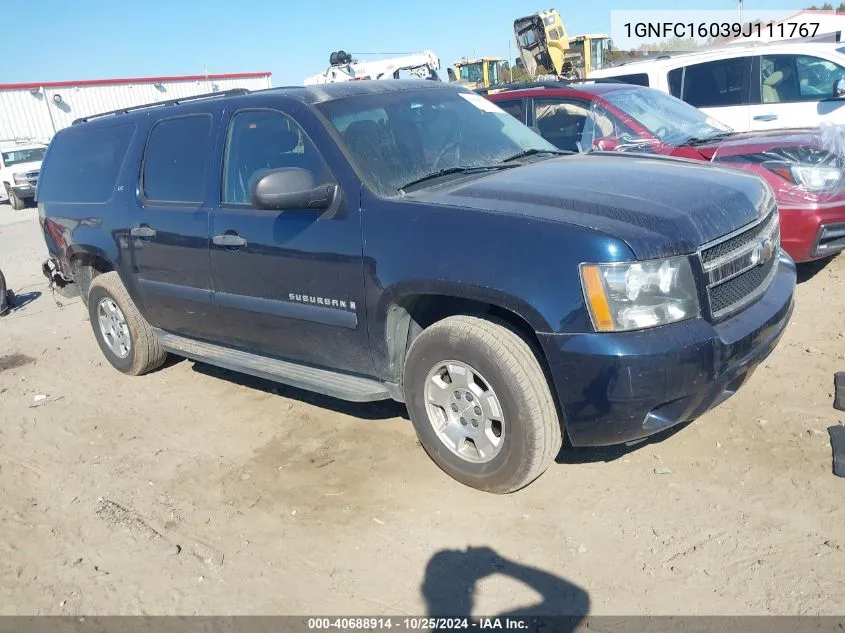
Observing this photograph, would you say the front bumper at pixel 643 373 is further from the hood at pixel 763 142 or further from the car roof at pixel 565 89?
the car roof at pixel 565 89

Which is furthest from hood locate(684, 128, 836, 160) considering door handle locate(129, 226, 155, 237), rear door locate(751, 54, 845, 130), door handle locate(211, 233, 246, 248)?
door handle locate(129, 226, 155, 237)

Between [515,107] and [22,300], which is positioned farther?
[22,300]

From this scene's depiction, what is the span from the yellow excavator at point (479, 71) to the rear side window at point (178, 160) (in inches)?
754

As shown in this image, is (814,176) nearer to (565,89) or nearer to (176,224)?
(565,89)

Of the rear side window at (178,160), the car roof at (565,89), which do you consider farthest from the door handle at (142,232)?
the car roof at (565,89)

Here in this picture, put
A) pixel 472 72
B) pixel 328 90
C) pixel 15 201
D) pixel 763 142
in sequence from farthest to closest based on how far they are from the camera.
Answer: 1. pixel 472 72
2. pixel 15 201
3. pixel 763 142
4. pixel 328 90

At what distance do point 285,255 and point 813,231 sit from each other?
4.06 metres

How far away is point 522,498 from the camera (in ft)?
10.9

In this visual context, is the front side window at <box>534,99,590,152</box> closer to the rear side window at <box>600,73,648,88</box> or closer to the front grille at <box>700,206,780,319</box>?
the rear side window at <box>600,73,648,88</box>

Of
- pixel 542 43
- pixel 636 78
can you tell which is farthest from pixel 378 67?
pixel 636 78

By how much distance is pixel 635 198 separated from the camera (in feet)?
9.95

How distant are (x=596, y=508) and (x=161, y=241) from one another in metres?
3.20

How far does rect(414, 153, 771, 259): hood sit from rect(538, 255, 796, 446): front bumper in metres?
0.36

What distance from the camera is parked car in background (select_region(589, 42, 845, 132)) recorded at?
7.78 meters
